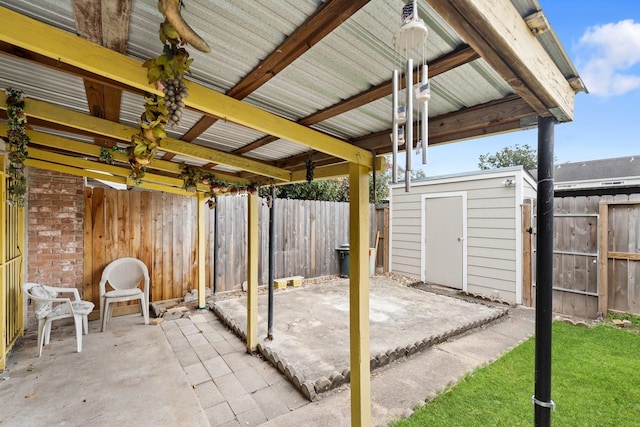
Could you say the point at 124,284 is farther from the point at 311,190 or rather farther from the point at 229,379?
the point at 311,190

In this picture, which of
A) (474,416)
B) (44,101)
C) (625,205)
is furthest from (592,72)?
(44,101)

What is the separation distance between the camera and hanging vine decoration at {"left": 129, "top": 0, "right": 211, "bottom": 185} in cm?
73

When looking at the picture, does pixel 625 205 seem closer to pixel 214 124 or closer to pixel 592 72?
pixel 214 124

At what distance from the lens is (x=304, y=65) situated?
50.9 inches

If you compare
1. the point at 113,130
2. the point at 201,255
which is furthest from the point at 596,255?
the point at 201,255

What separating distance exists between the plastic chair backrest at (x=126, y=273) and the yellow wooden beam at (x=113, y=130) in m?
2.79

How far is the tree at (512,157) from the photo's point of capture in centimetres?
1792

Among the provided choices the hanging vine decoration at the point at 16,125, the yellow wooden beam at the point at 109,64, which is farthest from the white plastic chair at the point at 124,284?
the yellow wooden beam at the point at 109,64

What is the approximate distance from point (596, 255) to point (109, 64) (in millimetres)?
5794

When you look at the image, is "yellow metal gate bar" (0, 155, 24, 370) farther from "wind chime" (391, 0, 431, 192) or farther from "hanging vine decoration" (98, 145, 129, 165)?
"wind chime" (391, 0, 431, 192)

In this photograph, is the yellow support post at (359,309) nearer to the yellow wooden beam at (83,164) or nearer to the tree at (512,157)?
the yellow wooden beam at (83,164)

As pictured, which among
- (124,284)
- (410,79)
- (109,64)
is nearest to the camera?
(410,79)

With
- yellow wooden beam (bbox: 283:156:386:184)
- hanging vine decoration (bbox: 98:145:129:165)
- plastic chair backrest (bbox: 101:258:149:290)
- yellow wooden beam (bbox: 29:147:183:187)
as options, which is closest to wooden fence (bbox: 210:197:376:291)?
plastic chair backrest (bbox: 101:258:149:290)

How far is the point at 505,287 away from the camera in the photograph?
5109 mm
